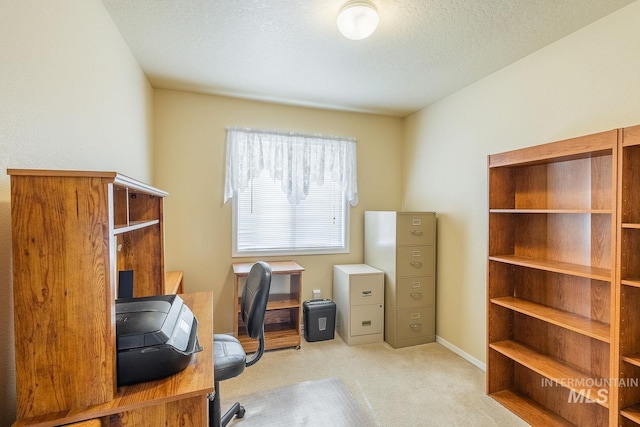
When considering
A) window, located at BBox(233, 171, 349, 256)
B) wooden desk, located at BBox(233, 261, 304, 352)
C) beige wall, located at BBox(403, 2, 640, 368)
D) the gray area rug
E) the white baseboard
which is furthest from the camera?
window, located at BBox(233, 171, 349, 256)

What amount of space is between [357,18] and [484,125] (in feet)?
5.31

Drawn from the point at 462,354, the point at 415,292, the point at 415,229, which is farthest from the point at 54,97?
the point at 462,354

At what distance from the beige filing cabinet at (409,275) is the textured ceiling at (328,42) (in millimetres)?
1372

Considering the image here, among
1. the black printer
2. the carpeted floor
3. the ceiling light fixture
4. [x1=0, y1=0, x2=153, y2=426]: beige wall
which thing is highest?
the ceiling light fixture

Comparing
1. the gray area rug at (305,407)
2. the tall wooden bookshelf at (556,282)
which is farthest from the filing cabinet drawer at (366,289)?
the tall wooden bookshelf at (556,282)

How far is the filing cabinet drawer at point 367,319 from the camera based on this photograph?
3.15 metres

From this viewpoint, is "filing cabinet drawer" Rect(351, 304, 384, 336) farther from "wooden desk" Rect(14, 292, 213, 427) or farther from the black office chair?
"wooden desk" Rect(14, 292, 213, 427)

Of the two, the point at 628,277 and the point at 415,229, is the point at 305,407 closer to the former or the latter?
the point at 415,229

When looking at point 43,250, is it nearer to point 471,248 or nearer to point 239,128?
point 239,128

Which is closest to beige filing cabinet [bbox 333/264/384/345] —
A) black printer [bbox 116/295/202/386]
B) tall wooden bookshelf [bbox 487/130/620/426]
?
tall wooden bookshelf [bbox 487/130/620/426]

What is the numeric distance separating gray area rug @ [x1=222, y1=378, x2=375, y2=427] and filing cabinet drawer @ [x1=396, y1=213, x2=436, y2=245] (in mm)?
1494

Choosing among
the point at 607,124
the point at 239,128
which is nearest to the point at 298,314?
the point at 239,128

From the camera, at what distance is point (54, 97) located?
1237 mm

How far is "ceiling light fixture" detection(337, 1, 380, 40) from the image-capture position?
5.49 ft
